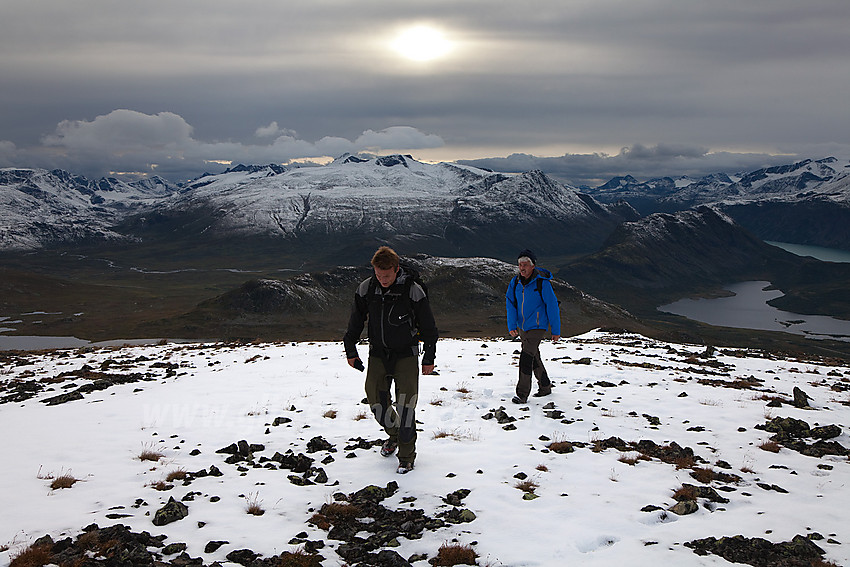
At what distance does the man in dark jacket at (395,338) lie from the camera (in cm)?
938

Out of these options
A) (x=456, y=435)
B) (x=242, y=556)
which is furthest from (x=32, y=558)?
(x=456, y=435)

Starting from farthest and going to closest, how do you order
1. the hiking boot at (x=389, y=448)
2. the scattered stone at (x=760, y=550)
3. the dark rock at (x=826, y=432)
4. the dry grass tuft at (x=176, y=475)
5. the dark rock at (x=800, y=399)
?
1. the dark rock at (x=800, y=399)
2. the dark rock at (x=826, y=432)
3. the hiking boot at (x=389, y=448)
4. the dry grass tuft at (x=176, y=475)
5. the scattered stone at (x=760, y=550)

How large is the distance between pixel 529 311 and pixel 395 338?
5929 millimetres

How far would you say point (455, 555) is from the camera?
6.93 metres

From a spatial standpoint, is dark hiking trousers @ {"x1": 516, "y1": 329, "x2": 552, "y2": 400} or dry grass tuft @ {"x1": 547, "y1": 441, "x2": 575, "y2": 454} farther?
dark hiking trousers @ {"x1": 516, "y1": 329, "x2": 552, "y2": 400}

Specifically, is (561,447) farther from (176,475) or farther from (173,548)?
(176,475)

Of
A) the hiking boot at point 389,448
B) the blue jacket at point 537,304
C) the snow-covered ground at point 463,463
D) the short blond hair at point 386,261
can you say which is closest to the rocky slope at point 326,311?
the snow-covered ground at point 463,463

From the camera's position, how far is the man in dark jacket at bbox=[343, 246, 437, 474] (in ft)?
30.8

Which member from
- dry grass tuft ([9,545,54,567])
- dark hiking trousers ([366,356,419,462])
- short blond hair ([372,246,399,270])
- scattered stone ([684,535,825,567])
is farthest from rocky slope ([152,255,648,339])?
dry grass tuft ([9,545,54,567])

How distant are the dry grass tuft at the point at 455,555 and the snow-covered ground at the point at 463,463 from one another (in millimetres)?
149

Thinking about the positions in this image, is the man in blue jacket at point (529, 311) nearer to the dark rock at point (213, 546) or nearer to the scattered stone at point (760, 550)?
the scattered stone at point (760, 550)

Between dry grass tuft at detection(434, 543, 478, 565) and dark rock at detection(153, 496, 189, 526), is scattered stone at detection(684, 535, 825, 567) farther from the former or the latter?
dark rock at detection(153, 496, 189, 526)

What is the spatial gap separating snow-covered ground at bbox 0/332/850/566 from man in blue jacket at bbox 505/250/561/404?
3.64ft

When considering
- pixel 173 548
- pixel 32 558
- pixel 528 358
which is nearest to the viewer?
pixel 32 558
